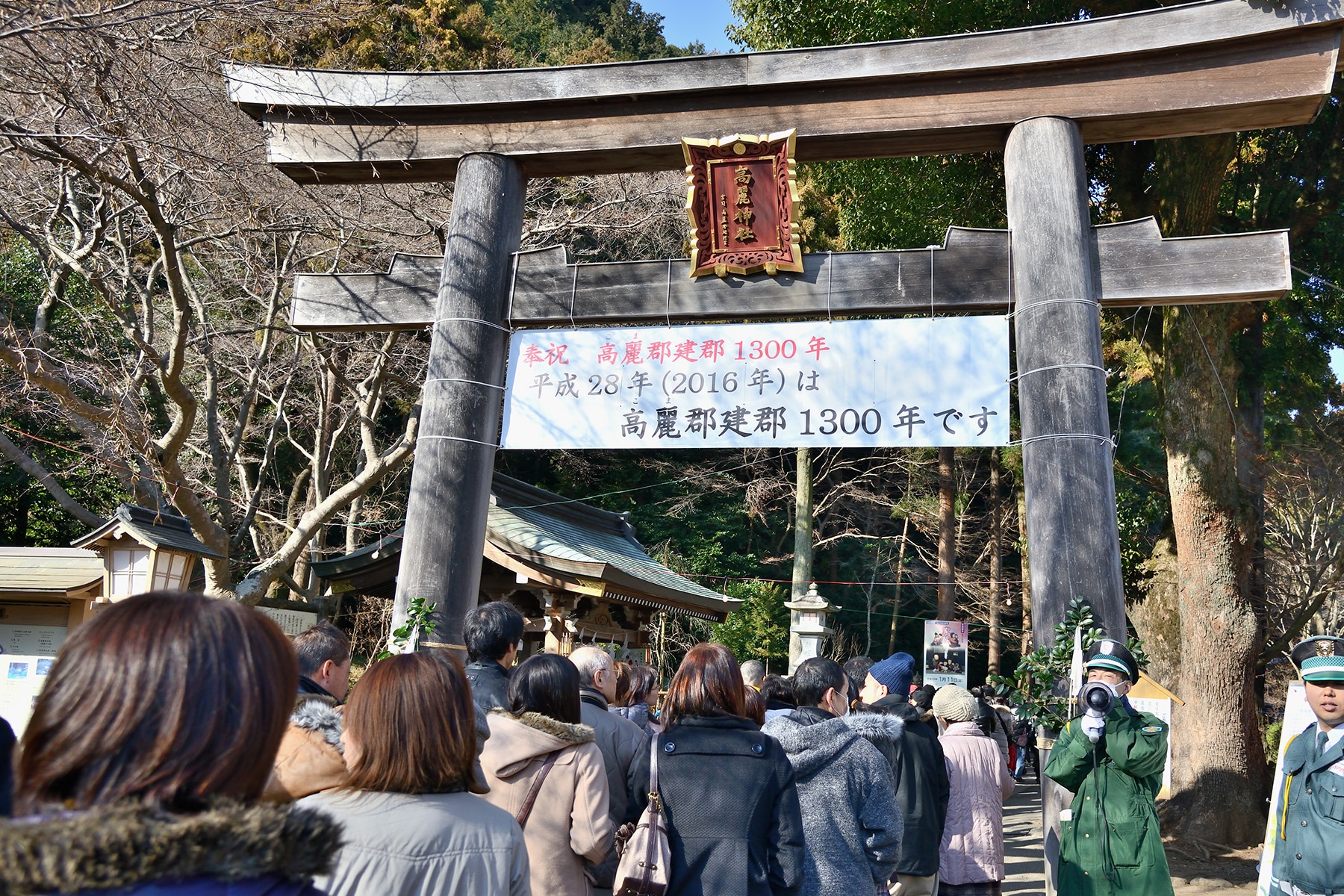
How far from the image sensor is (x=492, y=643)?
387 centimetres

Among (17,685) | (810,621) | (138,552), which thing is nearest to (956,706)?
(17,685)

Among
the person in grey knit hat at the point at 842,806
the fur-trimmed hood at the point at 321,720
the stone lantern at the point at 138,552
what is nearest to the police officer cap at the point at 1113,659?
the person in grey knit hat at the point at 842,806

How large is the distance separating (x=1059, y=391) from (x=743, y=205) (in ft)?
7.39

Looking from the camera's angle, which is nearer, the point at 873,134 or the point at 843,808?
the point at 843,808

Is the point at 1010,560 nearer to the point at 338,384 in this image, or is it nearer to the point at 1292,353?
the point at 1292,353

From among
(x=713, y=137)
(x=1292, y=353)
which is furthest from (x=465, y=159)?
(x=1292, y=353)

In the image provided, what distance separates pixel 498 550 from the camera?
11336 mm

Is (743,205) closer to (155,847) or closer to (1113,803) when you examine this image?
(1113,803)

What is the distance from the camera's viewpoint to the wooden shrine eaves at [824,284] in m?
5.54

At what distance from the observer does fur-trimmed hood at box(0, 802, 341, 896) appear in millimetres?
1027

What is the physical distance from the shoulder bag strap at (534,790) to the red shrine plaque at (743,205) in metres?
3.89

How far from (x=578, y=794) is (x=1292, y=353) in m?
12.1

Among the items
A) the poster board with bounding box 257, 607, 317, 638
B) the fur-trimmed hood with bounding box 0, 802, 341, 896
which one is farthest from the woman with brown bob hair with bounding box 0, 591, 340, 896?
the poster board with bounding box 257, 607, 317, 638

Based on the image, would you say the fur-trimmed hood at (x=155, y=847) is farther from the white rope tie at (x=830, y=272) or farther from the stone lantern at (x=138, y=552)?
the stone lantern at (x=138, y=552)
